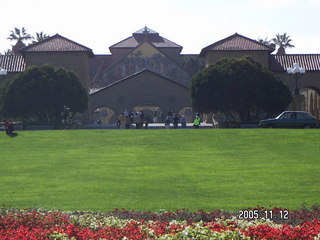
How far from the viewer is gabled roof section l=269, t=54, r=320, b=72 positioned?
68750 mm

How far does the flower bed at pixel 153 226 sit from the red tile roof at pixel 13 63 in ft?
195

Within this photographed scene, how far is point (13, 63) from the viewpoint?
70.9 metres

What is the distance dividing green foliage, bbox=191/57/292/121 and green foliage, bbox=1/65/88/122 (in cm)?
1150

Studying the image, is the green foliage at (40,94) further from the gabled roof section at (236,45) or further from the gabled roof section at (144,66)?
the gabled roof section at (144,66)

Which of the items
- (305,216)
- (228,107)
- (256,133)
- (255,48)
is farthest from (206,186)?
(255,48)

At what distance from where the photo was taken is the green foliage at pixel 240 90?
55.6 metres

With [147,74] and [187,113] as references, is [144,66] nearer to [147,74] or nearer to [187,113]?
[147,74]

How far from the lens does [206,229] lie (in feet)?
28.9

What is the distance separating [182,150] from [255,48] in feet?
145

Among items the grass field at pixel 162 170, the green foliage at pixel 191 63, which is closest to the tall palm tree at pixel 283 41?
the green foliage at pixel 191 63

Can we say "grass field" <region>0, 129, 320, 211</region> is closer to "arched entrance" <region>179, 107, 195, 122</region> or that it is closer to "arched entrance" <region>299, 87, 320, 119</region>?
"arched entrance" <region>299, 87, 320, 119</region>

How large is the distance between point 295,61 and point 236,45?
6.70m

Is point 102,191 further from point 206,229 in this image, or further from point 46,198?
point 206,229

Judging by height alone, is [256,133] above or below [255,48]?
below
